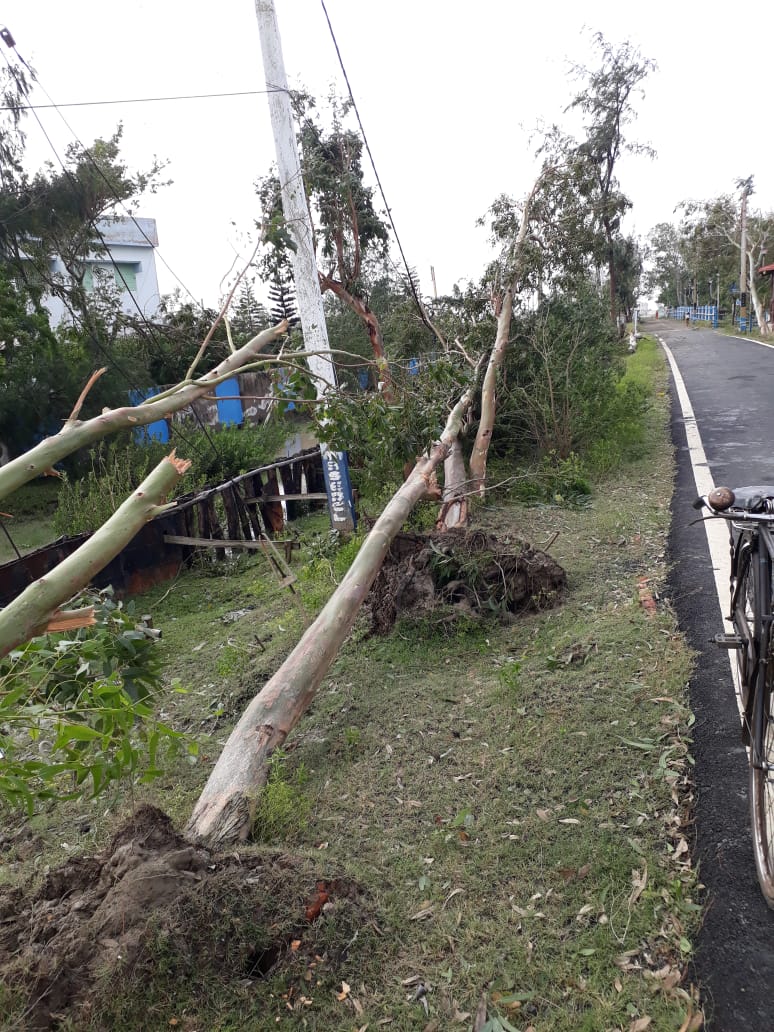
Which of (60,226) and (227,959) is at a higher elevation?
(60,226)

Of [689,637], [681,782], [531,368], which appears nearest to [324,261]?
[531,368]

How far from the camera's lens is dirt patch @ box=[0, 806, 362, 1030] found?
85.6 inches

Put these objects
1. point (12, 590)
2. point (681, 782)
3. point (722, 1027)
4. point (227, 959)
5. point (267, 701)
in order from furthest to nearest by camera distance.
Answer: point (12, 590)
point (267, 701)
point (681, 782)
point (227, 959)
point (722, 1027)

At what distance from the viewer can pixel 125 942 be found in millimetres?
2229

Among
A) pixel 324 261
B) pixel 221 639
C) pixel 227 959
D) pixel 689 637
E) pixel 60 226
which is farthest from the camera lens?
pixel 60 226

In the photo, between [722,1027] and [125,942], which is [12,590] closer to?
[125,942]

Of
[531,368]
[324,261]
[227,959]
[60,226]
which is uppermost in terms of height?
[60,226]

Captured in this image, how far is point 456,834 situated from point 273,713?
112 cm

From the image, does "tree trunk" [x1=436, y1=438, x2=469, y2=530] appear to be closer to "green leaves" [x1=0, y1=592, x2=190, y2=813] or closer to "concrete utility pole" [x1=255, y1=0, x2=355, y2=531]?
"concrete utility pole" [x1=255, y1=0, x2=355, y2=531]

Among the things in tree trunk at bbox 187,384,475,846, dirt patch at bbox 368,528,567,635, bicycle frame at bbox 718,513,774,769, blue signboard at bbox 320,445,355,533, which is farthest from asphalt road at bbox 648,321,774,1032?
blue signboard at bbox 320,445,355,533

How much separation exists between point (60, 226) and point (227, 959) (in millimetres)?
15306

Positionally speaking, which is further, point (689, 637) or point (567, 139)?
point (567, 139)

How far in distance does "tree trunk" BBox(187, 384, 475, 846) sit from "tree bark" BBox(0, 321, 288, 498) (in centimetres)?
180

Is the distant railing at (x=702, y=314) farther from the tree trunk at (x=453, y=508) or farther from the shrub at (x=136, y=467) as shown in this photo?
the tree trunk at (x=453, y=508)
